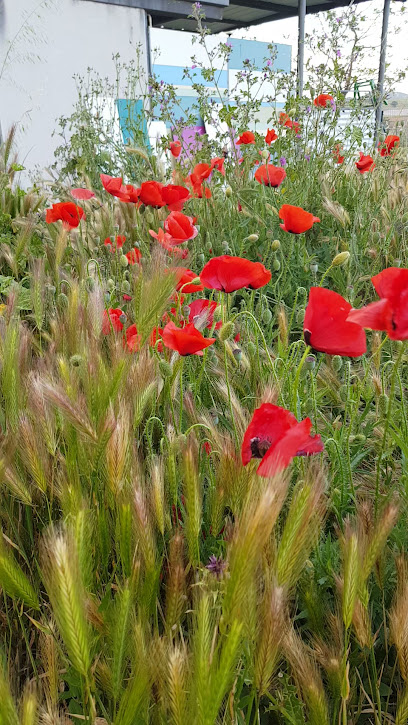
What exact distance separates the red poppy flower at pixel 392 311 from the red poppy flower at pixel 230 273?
0.45m

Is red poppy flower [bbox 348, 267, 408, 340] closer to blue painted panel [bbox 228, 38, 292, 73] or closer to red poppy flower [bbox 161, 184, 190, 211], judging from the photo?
red poppy flower [bbox 161, 184, 190, 211]

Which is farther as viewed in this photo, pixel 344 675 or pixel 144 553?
pixel 144 553

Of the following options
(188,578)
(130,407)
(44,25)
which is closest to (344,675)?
(188,578)

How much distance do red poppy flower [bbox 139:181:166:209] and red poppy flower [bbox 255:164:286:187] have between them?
0.65m

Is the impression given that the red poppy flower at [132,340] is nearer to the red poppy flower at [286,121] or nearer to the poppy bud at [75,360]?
the poppy bud at [75,360]

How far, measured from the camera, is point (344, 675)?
0.66 metres

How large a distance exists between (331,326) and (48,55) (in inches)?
326

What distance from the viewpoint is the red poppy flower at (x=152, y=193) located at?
6.16 feet

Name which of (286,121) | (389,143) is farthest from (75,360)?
(389,143)

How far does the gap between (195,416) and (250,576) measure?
0.59m

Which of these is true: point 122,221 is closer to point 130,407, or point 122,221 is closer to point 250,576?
point 130,407

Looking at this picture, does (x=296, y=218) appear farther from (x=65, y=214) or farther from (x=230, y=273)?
(x=65, y=214)

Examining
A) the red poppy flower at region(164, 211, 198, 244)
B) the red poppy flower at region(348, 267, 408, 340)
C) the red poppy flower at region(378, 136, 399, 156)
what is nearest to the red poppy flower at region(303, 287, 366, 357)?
Result: the red poppy flower at region(348, 267, 408, 340)

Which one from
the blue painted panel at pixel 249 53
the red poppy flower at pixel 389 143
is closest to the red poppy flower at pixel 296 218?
the red poppy flower at pixel 389 143
